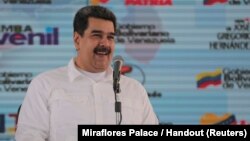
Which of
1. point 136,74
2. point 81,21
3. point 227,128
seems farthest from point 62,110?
point 136,74

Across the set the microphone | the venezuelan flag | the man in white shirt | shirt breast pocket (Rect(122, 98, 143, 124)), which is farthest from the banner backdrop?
the microphone

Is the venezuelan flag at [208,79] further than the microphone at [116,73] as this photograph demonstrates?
Yes

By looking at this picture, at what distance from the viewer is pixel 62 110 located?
9.79ft

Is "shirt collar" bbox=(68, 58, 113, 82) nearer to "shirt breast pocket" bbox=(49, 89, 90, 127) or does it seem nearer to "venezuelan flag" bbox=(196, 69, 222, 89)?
"shirt breast pocket" bbox=(49, 89, 90, 127)

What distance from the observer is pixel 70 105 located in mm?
3000

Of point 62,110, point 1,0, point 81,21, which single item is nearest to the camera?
point 62,110

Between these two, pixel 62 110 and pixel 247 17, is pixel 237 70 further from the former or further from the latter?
pixel 62 110

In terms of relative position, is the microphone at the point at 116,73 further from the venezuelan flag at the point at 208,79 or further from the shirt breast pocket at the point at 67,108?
the venezuelan flag at the point at 208,79

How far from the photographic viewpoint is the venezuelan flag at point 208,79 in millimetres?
5531

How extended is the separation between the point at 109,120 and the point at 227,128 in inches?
29.5

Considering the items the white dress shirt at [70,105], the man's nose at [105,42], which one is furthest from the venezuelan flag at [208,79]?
the man's nose at [105,42]

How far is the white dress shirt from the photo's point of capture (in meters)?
2.94

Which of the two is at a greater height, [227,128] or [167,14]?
[167,14]

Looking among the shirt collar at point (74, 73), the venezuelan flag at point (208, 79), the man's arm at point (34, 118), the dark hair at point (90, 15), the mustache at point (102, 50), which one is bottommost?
the venezuelan flag at point (208, 79)
